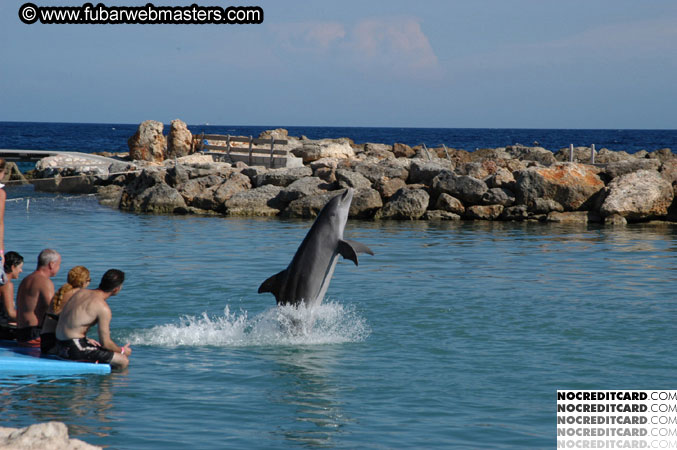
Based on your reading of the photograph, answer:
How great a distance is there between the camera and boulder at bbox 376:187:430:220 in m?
28.6

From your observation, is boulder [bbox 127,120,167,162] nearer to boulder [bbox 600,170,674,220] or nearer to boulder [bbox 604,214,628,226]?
boulder [bbox 600,170,674,220]

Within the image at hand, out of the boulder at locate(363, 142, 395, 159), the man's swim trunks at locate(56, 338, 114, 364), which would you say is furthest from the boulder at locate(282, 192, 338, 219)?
the man's swim trunks at locate(56, 338, 114, 364)

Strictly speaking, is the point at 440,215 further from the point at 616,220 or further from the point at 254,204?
the point at 254,204

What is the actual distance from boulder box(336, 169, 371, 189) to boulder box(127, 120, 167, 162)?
16615 millimetres

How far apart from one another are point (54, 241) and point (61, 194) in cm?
1475

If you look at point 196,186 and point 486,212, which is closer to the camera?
point 486,212

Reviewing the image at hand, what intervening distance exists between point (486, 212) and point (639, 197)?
500 centimetres

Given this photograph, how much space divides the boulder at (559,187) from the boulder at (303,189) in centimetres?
699

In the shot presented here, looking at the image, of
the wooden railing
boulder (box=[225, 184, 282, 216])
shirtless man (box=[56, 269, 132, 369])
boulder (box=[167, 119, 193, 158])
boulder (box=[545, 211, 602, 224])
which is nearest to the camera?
shirtless man (box=[56, 269, 132, 369])

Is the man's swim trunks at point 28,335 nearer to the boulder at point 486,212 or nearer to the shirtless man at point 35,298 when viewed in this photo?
the shirtless man at point 35,298

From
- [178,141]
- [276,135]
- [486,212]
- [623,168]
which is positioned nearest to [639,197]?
[623,168]

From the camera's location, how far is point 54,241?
74.6 feet

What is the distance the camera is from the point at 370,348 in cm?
1158

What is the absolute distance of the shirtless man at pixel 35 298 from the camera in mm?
9992
